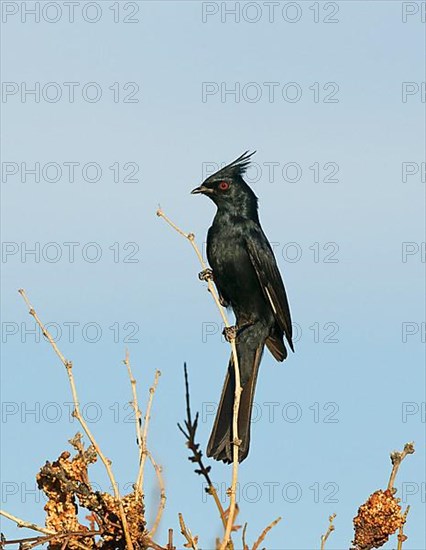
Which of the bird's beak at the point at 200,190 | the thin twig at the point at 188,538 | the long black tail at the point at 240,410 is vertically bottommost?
the thin twig at the point at 188,538

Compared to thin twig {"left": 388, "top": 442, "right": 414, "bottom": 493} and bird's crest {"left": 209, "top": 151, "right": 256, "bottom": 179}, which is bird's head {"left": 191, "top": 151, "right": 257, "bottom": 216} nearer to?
bird's crest {"left": 209, "top": 151, "right": 256, "bottom": 179}

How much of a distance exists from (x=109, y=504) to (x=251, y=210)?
457 cm

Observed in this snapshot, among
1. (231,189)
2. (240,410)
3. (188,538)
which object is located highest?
(231,189)

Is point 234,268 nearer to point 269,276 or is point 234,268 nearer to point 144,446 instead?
point 269,276

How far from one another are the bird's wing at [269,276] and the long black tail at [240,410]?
28cm

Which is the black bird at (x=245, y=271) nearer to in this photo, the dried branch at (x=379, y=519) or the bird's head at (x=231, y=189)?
the bird's head at (x=231, y=189)

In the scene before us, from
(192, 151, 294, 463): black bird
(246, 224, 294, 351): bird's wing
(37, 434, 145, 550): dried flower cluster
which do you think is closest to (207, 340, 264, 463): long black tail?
(192, 151, 294, 463): black bird

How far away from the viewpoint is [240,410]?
650 centimetres

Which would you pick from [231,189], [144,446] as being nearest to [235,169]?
[231,189]

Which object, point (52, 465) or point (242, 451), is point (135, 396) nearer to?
point (52, 465)

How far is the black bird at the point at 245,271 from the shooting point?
7.00 metres

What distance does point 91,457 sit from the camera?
289 centimetres

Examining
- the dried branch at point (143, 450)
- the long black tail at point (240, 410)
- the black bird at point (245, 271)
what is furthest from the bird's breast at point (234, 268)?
the dried branch at point (143, 450)

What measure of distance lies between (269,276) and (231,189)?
2.28 ft
